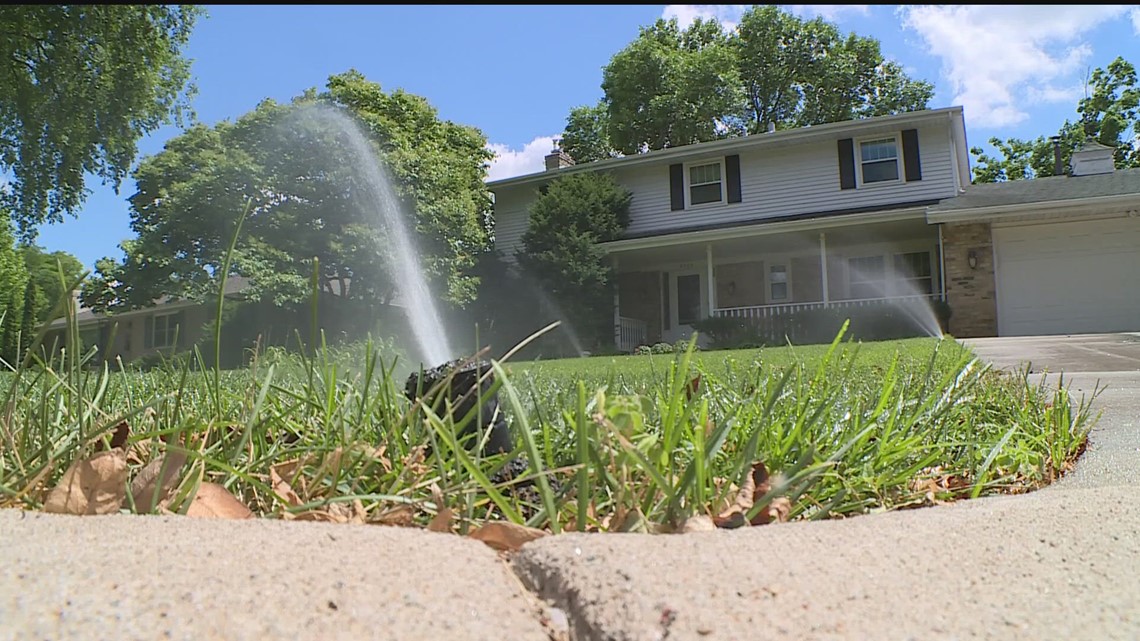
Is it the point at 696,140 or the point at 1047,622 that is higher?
the point at 696,140

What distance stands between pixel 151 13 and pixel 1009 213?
1753 centimetres

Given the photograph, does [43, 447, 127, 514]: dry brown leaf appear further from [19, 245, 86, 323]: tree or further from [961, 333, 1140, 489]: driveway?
[19, 245, 86, 323]: tree

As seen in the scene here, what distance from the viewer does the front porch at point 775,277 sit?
14938mm

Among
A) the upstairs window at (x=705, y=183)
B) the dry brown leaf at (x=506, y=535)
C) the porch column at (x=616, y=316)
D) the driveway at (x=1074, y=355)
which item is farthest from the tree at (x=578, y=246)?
the dry brown leaf at (x=506, y=535)

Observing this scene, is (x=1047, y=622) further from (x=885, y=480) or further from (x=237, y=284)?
(x=237, y=284)

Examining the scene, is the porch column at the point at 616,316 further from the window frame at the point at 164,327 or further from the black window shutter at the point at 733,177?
the window frame at the point at 164,327

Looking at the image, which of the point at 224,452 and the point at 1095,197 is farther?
the point at 1095,197

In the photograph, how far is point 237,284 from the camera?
899 inches

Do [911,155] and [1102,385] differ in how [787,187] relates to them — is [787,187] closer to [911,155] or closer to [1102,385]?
[911,155]

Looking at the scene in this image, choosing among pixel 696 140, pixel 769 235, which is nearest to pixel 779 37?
pixel 696 140

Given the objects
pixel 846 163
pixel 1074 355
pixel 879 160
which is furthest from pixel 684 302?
pixel 1074 355

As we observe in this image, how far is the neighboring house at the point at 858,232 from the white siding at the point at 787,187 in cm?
3

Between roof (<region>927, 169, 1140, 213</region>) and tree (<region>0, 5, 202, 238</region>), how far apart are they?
16.5 metres

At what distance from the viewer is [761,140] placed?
52.7 ft
